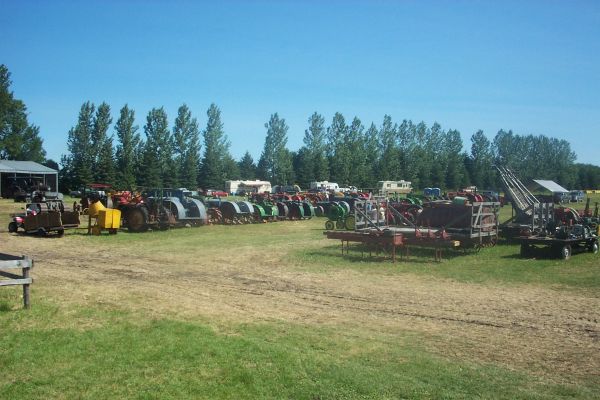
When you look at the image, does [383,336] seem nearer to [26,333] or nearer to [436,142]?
[26,333]

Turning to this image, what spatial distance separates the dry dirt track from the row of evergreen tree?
148ft

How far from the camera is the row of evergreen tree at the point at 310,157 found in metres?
60.6

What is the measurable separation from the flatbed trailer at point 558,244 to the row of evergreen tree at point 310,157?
45.7 meters

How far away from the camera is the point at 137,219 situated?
22797 millimetres

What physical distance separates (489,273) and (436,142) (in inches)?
3201

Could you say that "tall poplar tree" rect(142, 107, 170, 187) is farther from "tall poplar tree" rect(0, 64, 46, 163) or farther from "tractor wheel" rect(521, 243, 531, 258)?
"tractor wheel" rect(521, 243, 531, 258)

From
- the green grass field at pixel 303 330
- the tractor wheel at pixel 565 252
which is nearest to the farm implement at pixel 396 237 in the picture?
the green grass field at pixel 303 330

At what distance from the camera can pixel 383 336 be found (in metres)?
7.51

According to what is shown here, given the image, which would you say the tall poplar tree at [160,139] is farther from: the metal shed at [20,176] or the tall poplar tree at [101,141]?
the metal shed at [20,176]

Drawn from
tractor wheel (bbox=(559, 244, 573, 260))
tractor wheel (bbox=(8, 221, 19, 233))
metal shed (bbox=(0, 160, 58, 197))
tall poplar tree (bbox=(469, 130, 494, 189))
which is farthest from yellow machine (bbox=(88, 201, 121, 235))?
tall poplar tree (bbox=(469, 130, 494, 189))

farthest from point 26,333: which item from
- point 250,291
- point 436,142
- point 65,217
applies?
point 436,142

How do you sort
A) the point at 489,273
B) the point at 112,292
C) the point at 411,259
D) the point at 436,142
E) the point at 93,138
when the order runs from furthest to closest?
the point at 436,142, the point at 93,138, the point at 411,259, the point at 489,273, the point at 112,292

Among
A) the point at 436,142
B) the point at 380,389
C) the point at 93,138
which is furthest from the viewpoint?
the point at 436,142

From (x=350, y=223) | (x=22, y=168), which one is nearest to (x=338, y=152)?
(x=22, y=168)
